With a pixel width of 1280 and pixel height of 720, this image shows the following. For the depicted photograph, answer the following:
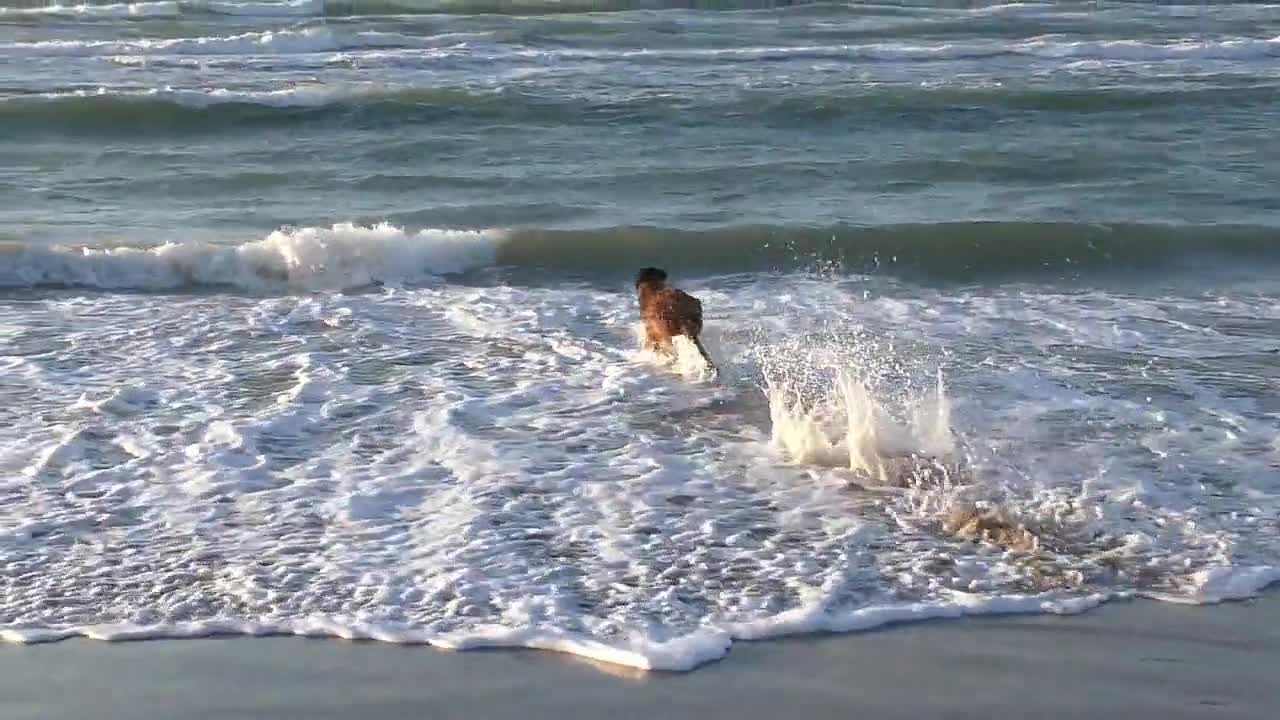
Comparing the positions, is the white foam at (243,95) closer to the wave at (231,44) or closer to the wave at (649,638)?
the wave at (231,44)

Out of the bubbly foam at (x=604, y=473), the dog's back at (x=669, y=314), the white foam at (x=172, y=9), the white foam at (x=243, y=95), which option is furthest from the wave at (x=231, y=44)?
the dog's back at (x=669, y=314)

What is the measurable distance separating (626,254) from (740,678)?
→ 7.51m

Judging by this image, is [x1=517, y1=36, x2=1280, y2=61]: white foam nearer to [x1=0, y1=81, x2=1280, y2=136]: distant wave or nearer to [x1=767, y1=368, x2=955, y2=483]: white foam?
[x1=0, y1=81, x2=1280, y2=136]: distant wave

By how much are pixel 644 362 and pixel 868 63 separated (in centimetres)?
1541

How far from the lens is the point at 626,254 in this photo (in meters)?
12.4

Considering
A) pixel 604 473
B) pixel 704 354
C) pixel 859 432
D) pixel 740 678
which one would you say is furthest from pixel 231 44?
pixel 740 678

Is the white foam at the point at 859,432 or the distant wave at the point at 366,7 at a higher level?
the distant wave at the point at 366,7

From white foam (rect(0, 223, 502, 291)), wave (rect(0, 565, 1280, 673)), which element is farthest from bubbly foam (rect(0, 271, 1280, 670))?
white foam (rect(0, 223, 502, 291))

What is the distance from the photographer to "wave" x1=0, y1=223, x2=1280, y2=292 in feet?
37.5

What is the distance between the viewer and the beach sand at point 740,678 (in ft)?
15.8

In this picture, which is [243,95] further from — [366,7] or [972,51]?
[366,7]

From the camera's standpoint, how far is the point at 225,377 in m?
8.66

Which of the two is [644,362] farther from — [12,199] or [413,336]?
[12,199]

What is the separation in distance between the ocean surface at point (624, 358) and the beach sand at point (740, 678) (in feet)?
0.47
